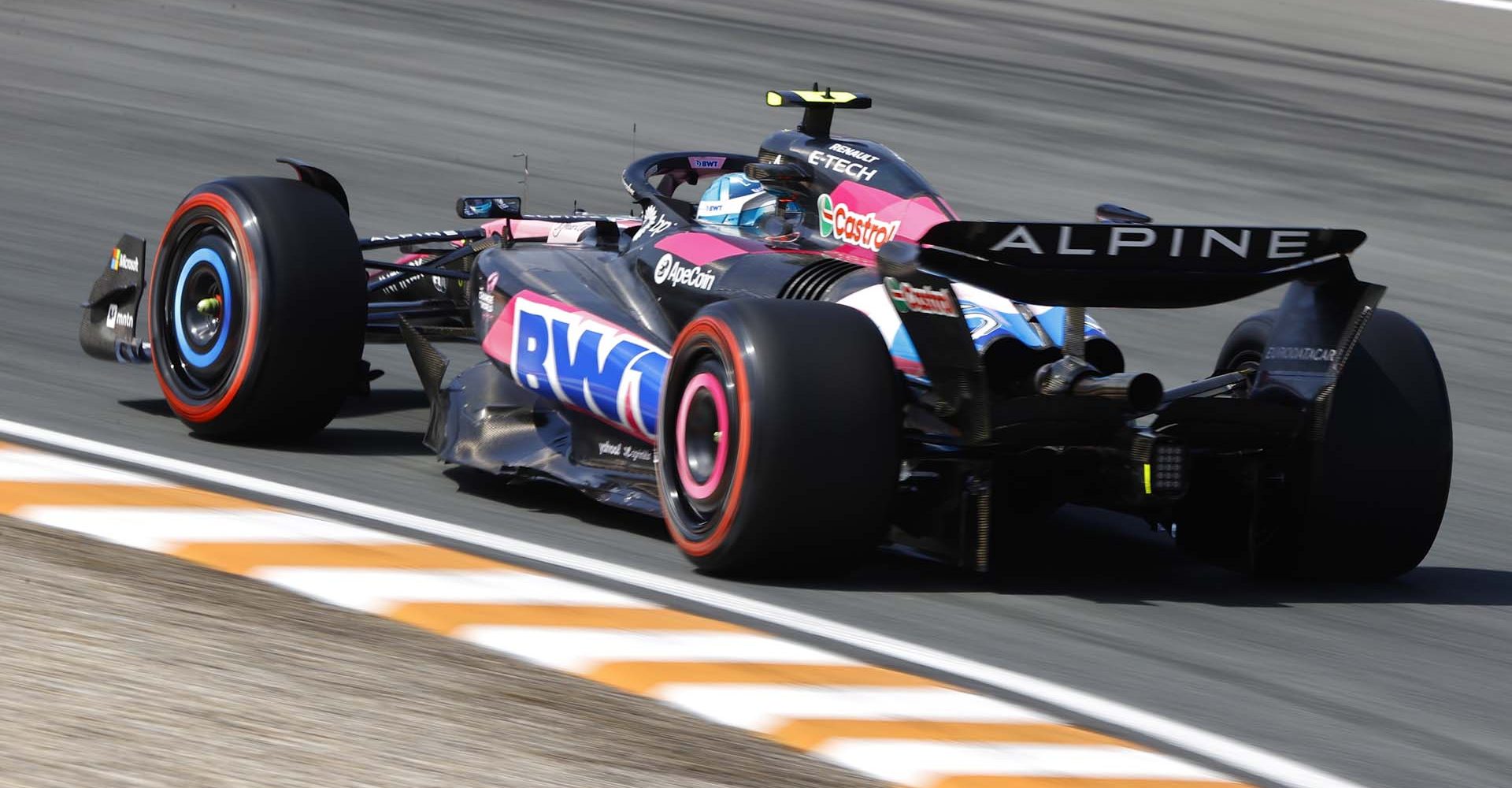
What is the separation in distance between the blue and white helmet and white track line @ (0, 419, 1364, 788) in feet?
5.28

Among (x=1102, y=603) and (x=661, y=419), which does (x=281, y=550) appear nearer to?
(x=661, y=419)

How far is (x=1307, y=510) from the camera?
20.8 ft

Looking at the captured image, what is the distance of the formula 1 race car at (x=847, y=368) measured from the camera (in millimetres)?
5688

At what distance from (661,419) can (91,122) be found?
391 inches

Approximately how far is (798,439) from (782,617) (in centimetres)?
49

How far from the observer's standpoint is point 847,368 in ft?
18.5

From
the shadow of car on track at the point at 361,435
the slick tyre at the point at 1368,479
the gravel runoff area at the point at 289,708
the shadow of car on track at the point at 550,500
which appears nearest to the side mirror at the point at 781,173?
the shadow of car on track at the point at 550,500

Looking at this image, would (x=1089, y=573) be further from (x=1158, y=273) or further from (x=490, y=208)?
(x=490, y=208)

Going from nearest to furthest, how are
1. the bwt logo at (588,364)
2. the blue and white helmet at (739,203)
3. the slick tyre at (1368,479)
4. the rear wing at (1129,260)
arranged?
the rear wing at (1129,260)
the slick tyre at (1368,479)
the bwt logo at (588,364)
the blue and white helmet at (739,203)

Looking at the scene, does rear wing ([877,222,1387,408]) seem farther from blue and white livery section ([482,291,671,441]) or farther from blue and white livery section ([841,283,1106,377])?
blue and white livery section ([482,291,671,441])

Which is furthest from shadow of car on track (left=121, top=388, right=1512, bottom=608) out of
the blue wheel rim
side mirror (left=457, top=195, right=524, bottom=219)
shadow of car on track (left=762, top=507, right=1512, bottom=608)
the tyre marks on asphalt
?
side mirror (left=457, top=195, right=524, bottom=219)

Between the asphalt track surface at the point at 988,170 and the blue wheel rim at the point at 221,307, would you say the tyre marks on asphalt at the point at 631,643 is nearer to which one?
the asphalt track surface at the point at 988,170

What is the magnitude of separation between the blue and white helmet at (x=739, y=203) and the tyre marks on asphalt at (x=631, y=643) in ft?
6.24

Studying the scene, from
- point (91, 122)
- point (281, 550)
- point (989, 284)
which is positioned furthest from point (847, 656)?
point (91, 122)
